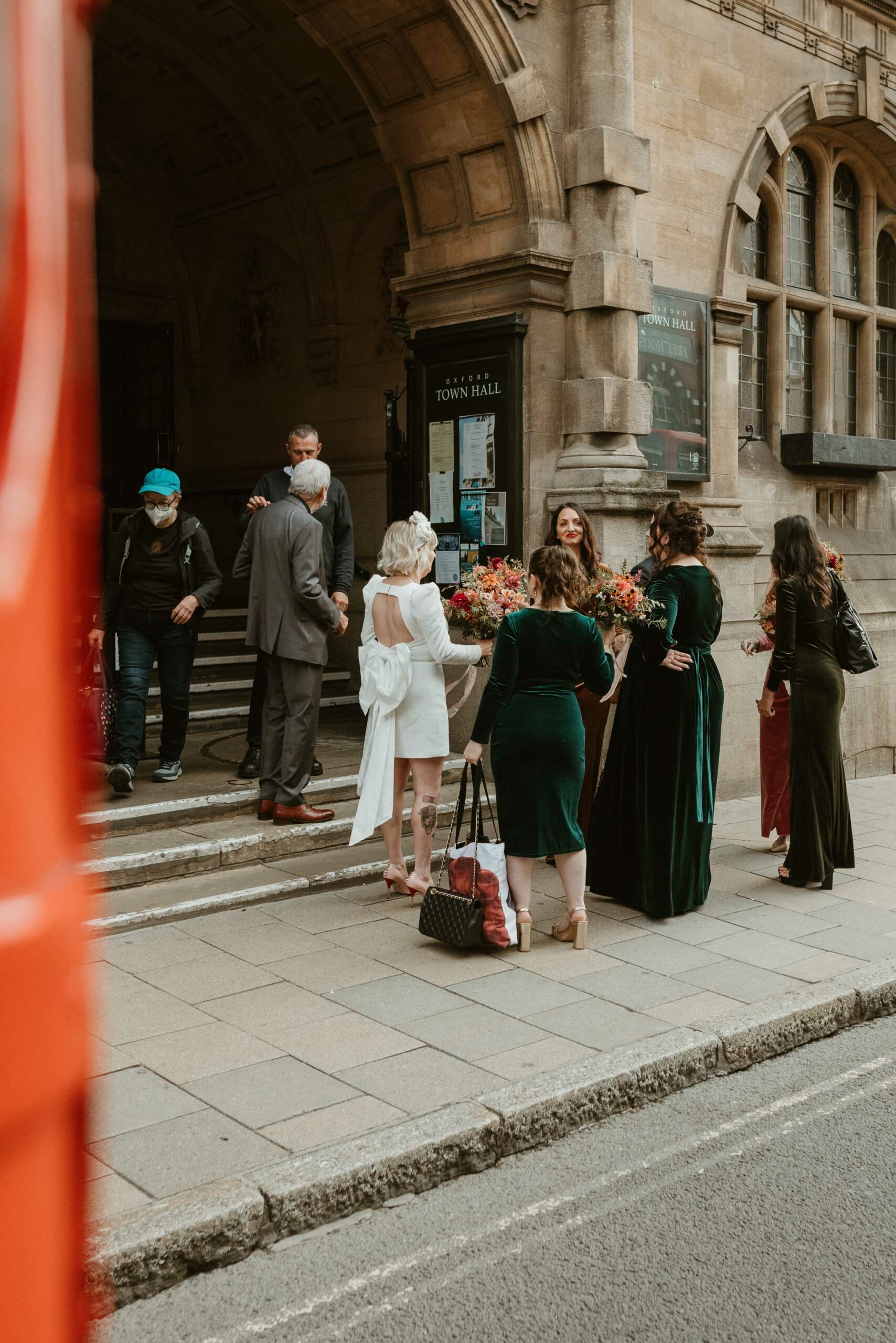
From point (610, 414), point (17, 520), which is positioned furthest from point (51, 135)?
point (610, 414)

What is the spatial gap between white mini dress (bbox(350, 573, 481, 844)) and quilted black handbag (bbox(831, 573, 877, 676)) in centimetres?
227

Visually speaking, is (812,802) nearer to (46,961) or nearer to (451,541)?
(451,541)

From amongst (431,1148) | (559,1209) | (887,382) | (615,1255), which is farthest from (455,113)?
(615,1255)

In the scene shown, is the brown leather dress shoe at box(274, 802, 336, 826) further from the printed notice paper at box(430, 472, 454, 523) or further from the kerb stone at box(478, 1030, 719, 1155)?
the kerb stone at box(478, 1030, 719, 1155)

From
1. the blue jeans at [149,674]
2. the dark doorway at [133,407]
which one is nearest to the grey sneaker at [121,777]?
the blue jeans at [149,674]

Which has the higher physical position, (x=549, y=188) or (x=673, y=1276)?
(x=549, y=188)

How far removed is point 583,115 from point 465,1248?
26.0 feet

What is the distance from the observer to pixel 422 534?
22.7 ft

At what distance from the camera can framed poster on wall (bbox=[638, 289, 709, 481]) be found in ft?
33.3

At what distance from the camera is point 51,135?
1.13 meters

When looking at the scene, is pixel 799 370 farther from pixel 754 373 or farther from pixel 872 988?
pixel 872 988

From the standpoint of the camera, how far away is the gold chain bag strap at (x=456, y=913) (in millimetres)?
6055

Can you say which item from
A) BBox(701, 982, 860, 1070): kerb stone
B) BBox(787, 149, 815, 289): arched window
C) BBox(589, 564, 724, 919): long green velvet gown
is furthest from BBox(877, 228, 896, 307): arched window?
BBox(701, 982, 860, 1070): kerb stone

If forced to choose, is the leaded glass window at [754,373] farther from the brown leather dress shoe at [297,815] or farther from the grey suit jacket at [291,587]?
the brown leather dress shoe at [297,815]
